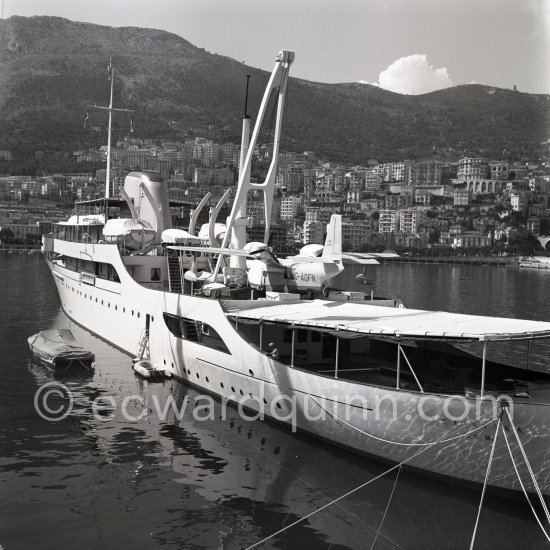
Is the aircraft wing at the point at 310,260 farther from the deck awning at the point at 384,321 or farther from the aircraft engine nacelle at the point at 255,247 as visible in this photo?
the deck awning at the point at 384,321

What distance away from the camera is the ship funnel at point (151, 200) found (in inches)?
1323

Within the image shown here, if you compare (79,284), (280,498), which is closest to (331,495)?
(280,498)

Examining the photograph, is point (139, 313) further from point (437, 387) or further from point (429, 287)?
point (429, 287)

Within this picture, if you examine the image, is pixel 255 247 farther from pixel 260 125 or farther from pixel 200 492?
pixel 200 492

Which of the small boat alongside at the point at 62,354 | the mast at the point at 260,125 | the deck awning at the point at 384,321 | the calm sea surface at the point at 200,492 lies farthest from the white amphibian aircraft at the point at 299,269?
the small boat alongside at the point at 62,354

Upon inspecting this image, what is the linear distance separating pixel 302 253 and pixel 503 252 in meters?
184

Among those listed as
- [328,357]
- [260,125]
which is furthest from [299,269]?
[260,125]

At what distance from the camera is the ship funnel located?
33594mm

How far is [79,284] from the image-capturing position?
1378 inches

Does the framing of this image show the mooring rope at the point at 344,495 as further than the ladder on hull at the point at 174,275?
No

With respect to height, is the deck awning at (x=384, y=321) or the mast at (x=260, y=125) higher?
the mast at (x=260, y=125)

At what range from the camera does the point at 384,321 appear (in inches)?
686

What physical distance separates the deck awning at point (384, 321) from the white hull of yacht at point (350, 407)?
1161 mm

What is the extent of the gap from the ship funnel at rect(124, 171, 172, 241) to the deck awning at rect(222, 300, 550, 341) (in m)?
14.1
